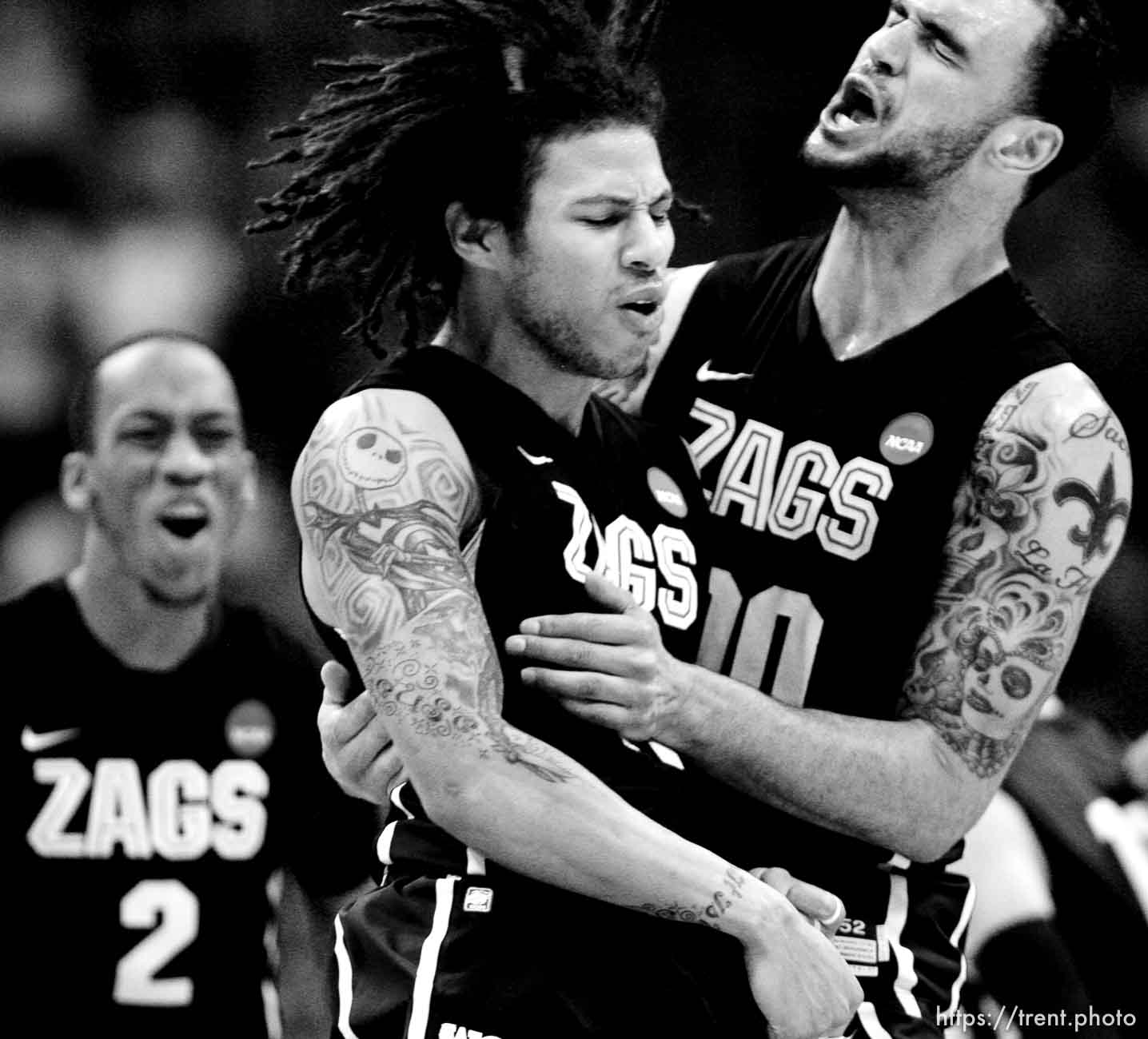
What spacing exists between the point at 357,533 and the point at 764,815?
840mm

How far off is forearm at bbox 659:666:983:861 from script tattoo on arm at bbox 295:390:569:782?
348 mm

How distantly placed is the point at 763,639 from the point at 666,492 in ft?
0.95

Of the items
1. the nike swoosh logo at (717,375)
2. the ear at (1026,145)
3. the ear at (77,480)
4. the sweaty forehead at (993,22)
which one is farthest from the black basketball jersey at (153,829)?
the sweaty forehead at (993,22)

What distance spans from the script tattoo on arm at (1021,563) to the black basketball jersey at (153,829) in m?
1.72

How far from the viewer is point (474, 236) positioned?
2.74m

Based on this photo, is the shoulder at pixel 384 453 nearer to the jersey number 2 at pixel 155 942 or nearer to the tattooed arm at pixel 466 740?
the tattooed arm at pixel 466 740

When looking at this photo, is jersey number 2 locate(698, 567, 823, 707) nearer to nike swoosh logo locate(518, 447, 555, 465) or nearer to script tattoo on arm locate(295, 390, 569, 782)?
nike swoosh logo locate(518, 447, 555, 465)

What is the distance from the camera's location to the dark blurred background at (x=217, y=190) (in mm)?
5570

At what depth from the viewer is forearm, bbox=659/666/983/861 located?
104 inches

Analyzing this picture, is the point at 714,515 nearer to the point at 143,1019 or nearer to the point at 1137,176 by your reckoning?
the point at 143,1019

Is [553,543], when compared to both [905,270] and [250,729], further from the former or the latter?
[250,729]

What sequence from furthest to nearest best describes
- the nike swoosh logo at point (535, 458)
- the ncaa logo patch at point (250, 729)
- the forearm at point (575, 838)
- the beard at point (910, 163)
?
the ncaa logo patch at point (250, 729) → the beard at point (910, 163) → the nike swoosh logo at point (535, 458) → the forearm at point (575, 838)

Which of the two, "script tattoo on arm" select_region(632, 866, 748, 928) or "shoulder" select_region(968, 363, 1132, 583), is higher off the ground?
"shoulder" select_region(968, 363, 1132, 583)

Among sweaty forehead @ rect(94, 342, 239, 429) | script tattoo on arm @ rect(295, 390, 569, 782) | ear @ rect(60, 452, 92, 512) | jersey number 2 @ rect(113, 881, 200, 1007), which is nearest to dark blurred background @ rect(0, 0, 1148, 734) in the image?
ear @ rect(60, 452, 92, 512)
